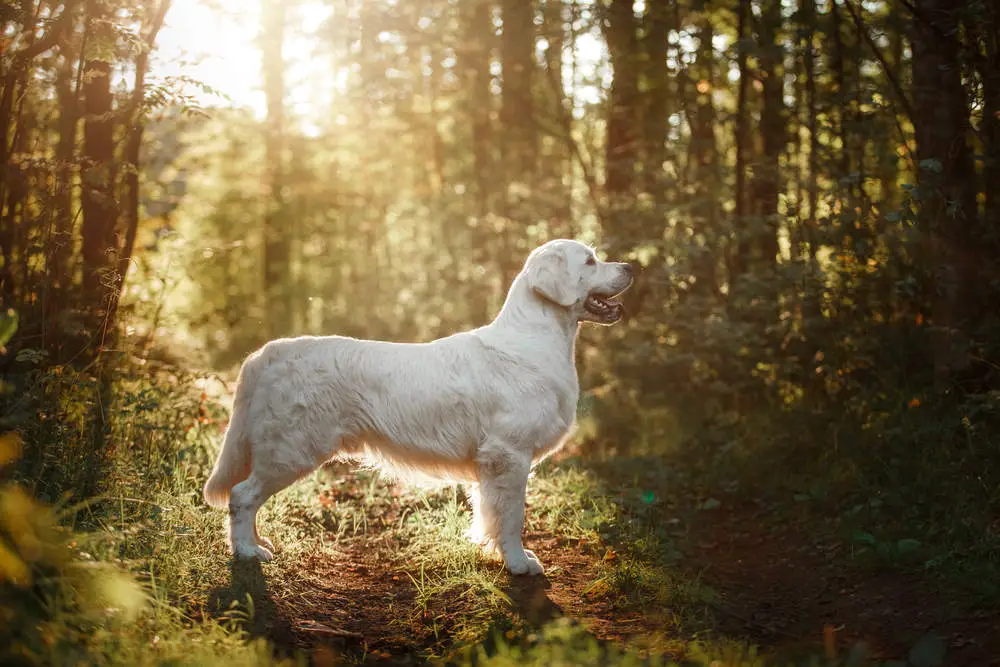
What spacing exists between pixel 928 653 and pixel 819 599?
1.35 metres

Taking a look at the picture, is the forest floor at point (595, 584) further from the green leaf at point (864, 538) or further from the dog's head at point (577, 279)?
the dog's head at point (577, 279)

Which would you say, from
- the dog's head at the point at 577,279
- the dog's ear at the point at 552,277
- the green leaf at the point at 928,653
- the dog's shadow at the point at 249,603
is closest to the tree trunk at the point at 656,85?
the dog's head at the point at 577,279

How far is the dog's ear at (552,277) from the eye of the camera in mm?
5492

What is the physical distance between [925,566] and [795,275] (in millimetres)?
3116

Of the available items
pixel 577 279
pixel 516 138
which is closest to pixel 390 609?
pixel 577 279

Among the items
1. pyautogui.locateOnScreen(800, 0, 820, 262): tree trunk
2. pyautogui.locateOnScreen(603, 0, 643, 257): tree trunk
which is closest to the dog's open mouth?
pyautogui.locateOnScreen(800, 0, 820, 262): tree trunk

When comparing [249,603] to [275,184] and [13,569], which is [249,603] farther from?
[275,184]

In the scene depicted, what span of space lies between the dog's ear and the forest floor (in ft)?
5.69

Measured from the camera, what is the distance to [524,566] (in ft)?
16.8

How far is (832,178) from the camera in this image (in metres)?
7.82

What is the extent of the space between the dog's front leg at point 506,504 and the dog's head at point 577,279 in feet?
3.81

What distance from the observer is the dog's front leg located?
5.13m

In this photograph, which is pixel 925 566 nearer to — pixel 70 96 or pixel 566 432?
pixel 566 432

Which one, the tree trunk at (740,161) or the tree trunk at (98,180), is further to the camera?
the tree trunk at (740,161)
